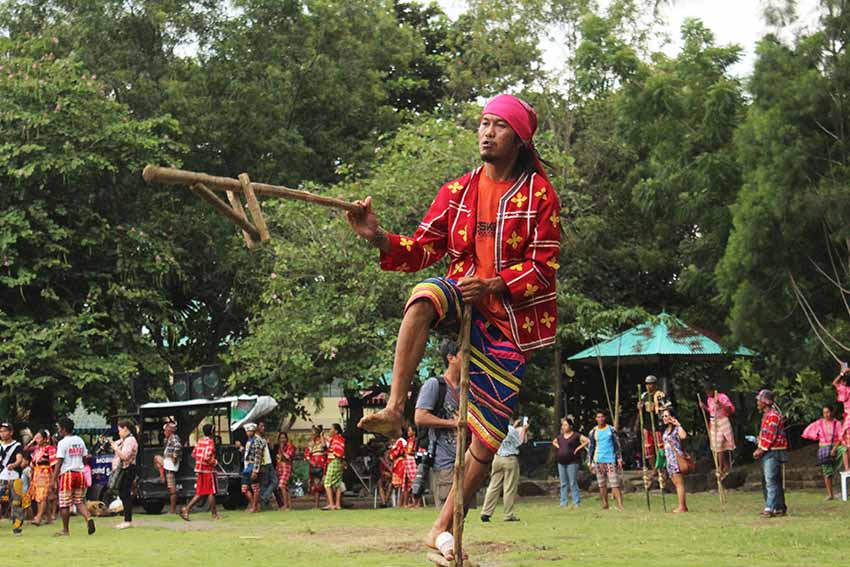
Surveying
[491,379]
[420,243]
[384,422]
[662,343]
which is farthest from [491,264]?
[662,343]

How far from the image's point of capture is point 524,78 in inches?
1041

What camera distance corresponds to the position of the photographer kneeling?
1026cm

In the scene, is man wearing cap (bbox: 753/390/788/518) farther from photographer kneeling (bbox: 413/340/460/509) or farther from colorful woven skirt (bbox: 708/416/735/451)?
photographer kneeling (bbox: 413/340/460/509)

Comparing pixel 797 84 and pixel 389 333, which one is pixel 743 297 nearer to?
pixel 797 84

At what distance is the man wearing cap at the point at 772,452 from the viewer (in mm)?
15000

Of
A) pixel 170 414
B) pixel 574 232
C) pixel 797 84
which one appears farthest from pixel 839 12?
pixel 170 414

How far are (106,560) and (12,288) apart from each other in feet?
43.2

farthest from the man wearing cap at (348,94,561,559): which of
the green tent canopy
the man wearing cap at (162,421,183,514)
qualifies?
the green tent canopy

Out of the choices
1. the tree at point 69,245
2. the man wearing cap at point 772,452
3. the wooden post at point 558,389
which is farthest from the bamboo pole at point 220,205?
the wooden post at point 558,389

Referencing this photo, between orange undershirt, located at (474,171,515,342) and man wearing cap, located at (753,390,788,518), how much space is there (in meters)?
9.44

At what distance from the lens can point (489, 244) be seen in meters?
6.39

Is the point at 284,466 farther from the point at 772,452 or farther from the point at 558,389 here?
the point at 772,452

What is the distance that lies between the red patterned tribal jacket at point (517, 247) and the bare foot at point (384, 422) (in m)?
0.80

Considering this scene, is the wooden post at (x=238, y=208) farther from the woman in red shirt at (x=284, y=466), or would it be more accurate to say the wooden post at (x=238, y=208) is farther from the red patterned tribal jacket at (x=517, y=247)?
the woman in red shirt at (x=284, y=466)
